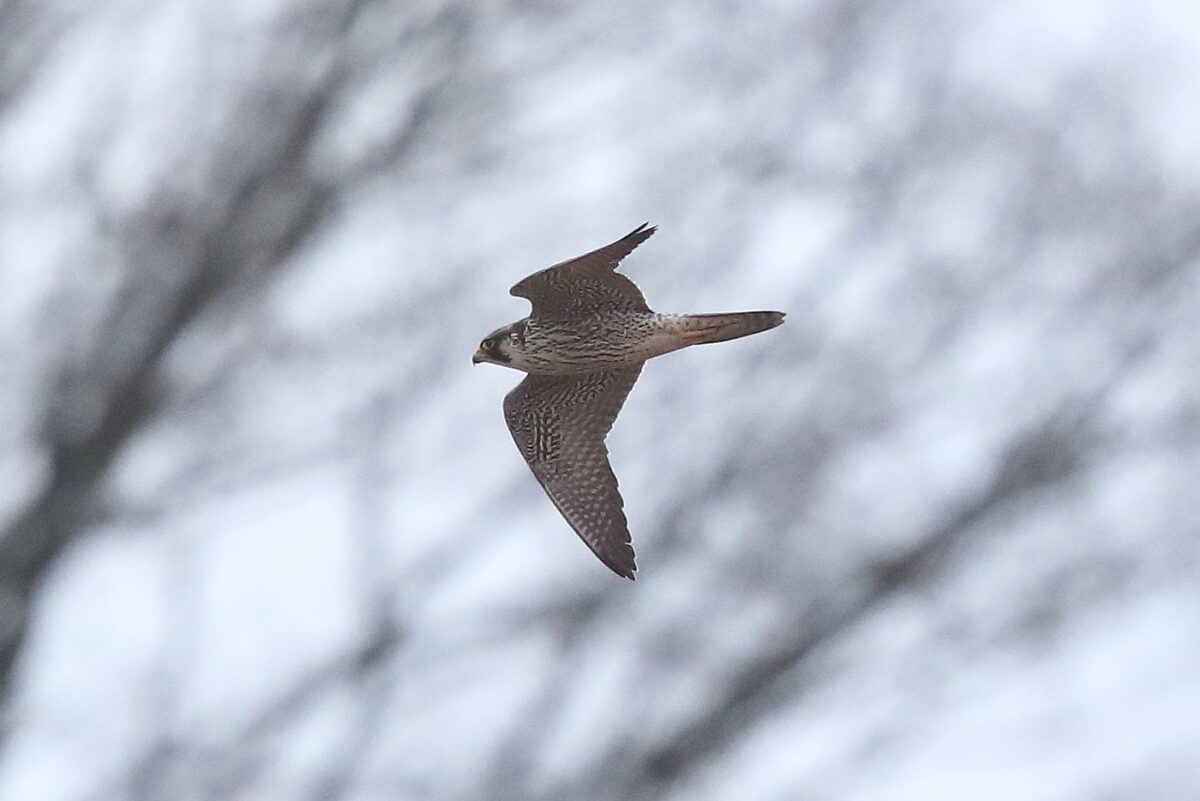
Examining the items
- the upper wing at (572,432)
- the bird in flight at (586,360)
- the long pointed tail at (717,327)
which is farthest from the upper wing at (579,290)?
the upper wing at (572,432)

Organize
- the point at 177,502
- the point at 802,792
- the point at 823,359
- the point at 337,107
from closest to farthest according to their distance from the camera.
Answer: the point at 177,502
the point at 337,107
the point at 802,792
the point at 823,359

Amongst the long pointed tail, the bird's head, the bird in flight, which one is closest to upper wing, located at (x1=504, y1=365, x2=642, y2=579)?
the bird in flight

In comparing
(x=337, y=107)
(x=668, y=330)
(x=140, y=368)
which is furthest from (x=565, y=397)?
(x=140, y=368)

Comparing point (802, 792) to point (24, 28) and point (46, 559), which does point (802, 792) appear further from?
point (24, 28)

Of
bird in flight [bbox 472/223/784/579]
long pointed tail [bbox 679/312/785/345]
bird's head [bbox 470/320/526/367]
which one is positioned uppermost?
bird's head [bbox 470/320/526/367]

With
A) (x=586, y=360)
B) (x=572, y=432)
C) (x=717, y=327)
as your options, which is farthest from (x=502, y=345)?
(x=717, y=327)

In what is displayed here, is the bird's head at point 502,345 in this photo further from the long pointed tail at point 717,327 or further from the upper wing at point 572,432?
the long pointed tail at point 717,327

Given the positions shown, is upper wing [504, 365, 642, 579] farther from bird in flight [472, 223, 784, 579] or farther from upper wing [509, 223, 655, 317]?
upper wing [509, 223, 655, 317]
